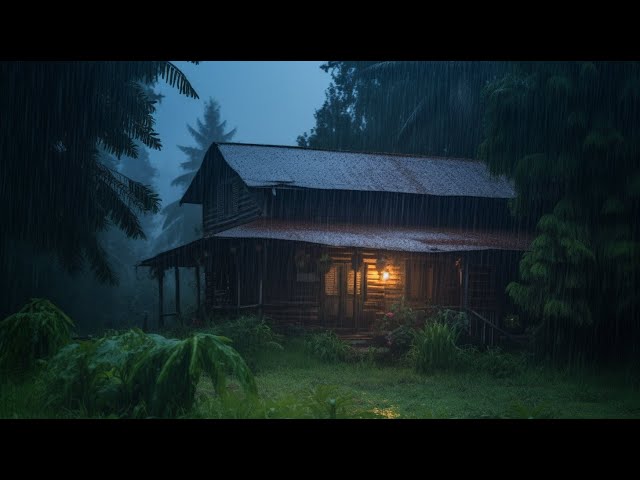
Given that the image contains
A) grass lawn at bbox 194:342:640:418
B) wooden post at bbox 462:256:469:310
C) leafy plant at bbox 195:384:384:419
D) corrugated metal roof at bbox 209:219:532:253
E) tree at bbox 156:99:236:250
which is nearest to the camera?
leafy plant at bbox 195:384:384:419

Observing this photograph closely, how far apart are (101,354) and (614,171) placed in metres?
12.3

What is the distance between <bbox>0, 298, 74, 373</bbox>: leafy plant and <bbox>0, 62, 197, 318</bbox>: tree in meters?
8.45

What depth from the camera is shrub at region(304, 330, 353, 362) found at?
625 inches

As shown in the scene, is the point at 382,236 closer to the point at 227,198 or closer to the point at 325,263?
the point at 325,263

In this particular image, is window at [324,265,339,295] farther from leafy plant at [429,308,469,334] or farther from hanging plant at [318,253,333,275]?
leafy plant at [429,308,469,334]

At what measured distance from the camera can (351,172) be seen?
25203 millimetres

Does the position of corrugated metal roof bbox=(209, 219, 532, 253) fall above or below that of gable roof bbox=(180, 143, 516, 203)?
below

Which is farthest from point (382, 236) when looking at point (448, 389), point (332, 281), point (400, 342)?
point (448, 389)

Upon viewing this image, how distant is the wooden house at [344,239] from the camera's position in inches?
833

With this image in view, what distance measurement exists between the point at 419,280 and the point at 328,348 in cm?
830

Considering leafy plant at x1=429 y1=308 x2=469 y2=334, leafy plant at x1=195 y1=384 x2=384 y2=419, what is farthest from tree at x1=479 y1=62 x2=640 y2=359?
leafy plant at x1=195 y1=384 x2=384 y2=419
